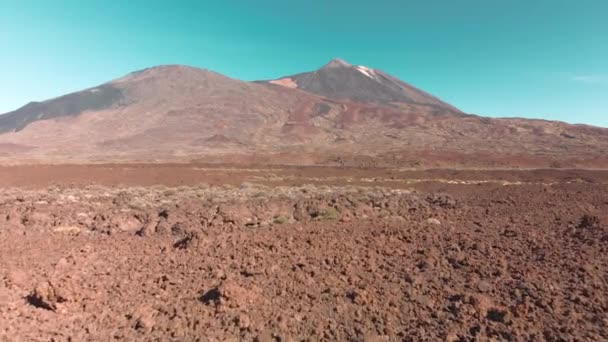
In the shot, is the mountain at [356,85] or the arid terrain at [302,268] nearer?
the arid terrain at [302,268]

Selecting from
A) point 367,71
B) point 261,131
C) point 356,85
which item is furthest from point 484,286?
point 367,71

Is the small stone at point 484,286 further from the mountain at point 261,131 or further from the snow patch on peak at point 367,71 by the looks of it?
the snow patch on peak at point 367,71

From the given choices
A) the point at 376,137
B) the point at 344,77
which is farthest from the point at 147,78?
the point at 376,137

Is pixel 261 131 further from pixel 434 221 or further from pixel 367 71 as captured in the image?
pixel 367 71

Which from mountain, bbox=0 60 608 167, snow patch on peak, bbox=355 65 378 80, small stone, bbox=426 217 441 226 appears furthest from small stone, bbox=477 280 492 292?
snow patch on peak, bbox=355 65 378 80

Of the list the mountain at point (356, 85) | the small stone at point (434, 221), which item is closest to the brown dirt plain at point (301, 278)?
the small stone at point (434, 221)

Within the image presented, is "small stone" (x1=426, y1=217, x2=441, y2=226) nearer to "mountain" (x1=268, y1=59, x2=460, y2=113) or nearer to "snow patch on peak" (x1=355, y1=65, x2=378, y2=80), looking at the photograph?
"mountain" (x1=268, y1=59, x2=460, y2=113)
